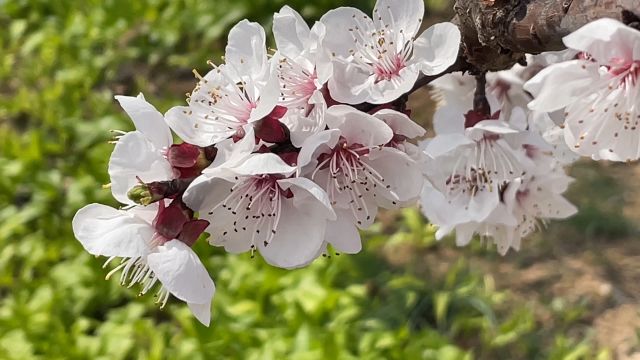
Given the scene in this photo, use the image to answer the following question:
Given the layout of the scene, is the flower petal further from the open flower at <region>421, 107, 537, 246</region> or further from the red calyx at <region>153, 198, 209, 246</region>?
the open flower at <region>421, 107, 537, 246</region>

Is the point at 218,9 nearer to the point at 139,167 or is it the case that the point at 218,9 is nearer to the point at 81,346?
the point at 81,346

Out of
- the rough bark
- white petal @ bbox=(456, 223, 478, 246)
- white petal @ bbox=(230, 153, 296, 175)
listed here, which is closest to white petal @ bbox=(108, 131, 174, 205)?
white petal @ bbox=(230, 153, 296, 175)

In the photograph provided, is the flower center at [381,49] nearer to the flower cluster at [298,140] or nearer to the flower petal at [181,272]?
the flower cluster at [298,140]

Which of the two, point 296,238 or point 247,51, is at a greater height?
point 247,51

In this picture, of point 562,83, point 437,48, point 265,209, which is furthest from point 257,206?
point 562,83

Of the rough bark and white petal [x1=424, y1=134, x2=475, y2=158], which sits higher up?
the rough bark

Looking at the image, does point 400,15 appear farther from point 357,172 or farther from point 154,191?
point 154,191

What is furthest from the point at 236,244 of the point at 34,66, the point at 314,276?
the point at 34,66

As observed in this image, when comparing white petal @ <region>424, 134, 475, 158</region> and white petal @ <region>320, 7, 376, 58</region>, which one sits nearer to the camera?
white petal @ <region>320, 7, 376, 58</region>
